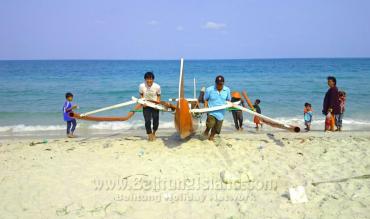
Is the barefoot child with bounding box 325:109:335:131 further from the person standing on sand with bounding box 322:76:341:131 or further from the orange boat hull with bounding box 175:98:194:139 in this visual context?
the orange boat hull with bounding box 175:98:194:139

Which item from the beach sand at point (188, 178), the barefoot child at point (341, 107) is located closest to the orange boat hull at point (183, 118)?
the beach sand at point (188, 178)

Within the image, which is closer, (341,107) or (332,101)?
(332,101)

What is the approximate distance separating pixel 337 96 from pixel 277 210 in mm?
4462

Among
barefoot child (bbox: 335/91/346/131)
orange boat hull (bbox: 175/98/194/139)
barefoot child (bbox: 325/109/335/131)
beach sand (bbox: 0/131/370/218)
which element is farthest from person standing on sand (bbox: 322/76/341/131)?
orange boat hull (bbox: 175/98/194/139)

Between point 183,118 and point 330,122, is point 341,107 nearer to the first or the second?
point 330,122

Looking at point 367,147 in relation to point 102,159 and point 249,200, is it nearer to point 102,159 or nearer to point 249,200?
point 249,200

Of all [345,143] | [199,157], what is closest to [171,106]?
[199,157]

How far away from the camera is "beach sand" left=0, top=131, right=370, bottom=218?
138 inches

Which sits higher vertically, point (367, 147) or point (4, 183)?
point (367, 147)

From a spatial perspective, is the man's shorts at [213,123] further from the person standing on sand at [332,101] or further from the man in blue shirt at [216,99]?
the person standing on sand at [332,101]

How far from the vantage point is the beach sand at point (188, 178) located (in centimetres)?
352

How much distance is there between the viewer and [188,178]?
14.2 feet

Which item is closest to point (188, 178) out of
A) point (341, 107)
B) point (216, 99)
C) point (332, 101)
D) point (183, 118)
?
point (183, 118)

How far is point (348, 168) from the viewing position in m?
4.53
